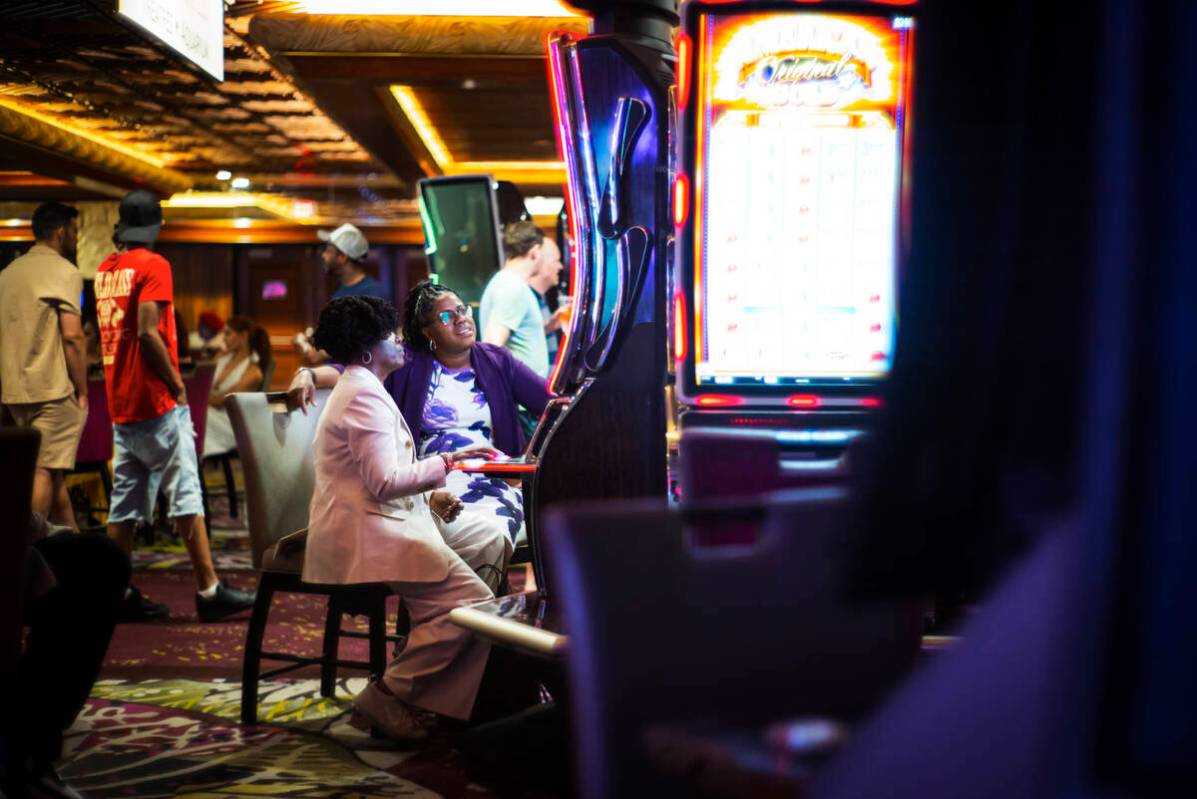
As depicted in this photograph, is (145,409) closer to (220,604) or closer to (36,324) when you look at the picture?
(36,324)

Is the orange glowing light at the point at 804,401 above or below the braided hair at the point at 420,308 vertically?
below

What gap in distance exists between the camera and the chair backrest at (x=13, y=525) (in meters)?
1.75

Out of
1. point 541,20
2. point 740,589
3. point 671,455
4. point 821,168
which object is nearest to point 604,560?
point 740,589

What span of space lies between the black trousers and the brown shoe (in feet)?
2.20

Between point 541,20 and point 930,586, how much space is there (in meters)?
5.02

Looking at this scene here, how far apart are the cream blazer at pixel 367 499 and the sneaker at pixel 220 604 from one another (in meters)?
1.56

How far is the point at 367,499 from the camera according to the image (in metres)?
2.76

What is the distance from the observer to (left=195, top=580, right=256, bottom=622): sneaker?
4196 mm

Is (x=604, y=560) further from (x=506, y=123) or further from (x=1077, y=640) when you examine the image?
(x=506, y=123)

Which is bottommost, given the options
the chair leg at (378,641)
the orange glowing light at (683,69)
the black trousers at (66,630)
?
the chair leg at (378,641)

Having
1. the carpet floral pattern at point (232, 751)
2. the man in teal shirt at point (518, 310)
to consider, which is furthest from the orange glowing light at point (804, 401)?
the man in teal shirt at point (518, 310)

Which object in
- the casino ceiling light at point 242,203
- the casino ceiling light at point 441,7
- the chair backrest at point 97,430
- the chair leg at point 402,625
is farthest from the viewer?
the casino ceiling light at point 242,203

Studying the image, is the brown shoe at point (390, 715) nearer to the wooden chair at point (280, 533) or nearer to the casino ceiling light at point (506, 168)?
the wooden chair at point (280, 533)

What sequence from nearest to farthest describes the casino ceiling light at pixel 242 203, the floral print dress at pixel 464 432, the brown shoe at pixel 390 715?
1. the brown shoe at pixel 390 715
2. the floral print dress at pixel 464 432
3. the casino ceiling light at pixel 242 203
